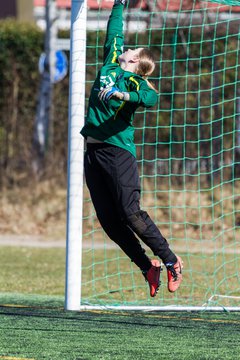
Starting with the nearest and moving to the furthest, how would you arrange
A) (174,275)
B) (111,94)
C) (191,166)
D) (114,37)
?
(111,94) < (174,275) < (114,37) < (191,166)

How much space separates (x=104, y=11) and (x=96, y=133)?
1296 cm

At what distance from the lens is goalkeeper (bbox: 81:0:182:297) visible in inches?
277

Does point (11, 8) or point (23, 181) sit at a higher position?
point (11, 8)

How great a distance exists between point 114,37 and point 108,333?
7.06ft

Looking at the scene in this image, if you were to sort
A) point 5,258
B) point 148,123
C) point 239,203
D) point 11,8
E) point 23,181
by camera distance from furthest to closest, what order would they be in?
1. point 11,8
2. point 23,181
3. point 148,123
4. point 239,203
5. point 5,258

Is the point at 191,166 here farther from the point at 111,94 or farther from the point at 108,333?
the point at 108,333

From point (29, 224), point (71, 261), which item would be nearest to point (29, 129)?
point (29, 224)

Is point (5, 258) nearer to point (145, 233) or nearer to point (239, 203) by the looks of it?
point (239, 203)

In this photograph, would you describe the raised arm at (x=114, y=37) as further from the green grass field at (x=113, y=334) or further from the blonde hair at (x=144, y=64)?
the green grass field at (x=113, y=334)

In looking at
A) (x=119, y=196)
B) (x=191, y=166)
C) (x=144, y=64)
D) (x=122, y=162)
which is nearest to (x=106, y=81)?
(x=144, y=64)

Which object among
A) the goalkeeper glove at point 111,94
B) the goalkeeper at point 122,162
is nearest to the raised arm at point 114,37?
the goalkeeper at point 122,162

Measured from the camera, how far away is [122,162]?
7.07 meters

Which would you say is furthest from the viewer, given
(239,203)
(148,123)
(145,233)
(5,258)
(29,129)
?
(29,129)

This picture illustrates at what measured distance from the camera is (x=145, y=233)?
706 cm
